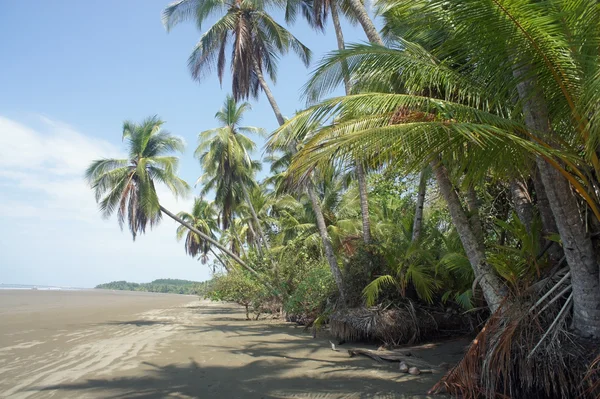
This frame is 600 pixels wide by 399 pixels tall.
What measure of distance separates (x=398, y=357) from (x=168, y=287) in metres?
104

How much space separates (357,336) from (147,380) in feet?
17.5

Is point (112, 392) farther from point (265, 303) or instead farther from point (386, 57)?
point (265, 303)

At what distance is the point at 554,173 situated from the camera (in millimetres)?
4738

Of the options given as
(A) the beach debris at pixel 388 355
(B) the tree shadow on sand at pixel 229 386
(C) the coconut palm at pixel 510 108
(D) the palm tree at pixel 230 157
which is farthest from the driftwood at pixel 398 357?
(D) the palm tree at pixel 230 157

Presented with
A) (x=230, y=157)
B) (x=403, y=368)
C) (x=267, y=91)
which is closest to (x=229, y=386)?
(x=403, y=368)

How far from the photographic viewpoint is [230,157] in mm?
21516

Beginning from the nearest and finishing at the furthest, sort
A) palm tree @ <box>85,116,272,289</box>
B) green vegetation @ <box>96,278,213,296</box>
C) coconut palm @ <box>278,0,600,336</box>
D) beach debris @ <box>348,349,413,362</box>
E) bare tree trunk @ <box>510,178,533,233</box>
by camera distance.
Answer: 1. coconut palm @ <box>278,0,600,336</box>
2. bare tree trunk @ <box>510,178,533,233</box>
3. beach debris @ <box>348,349,413,362</box>
4. palm tree @ <box>85,116,272,289</box>
5. green vegetation @ <box>96,278,213,296</box>

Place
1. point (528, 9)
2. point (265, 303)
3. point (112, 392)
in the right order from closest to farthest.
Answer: point (528, 9)
point (112, 392)
point (265, 303)

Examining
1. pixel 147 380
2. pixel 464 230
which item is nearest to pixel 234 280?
pixel 147 380

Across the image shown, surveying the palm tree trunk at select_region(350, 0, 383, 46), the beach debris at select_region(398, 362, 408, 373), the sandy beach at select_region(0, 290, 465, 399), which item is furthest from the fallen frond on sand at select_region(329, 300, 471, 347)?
the palm tree trunk at select_region(350, 0, 383, 46)

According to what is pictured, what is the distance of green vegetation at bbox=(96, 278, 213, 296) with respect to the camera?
23094 mm

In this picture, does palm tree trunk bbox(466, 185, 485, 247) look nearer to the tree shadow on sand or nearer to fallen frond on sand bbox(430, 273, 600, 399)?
fallen frond on sand bbox(430, 273, 600, 399)

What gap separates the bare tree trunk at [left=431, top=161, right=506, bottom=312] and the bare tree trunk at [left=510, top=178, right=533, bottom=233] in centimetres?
101

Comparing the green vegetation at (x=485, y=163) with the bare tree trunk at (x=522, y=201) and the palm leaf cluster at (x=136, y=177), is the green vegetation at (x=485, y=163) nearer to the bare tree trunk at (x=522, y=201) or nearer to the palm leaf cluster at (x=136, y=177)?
the bare tree trunk at (x=522, y=201)
